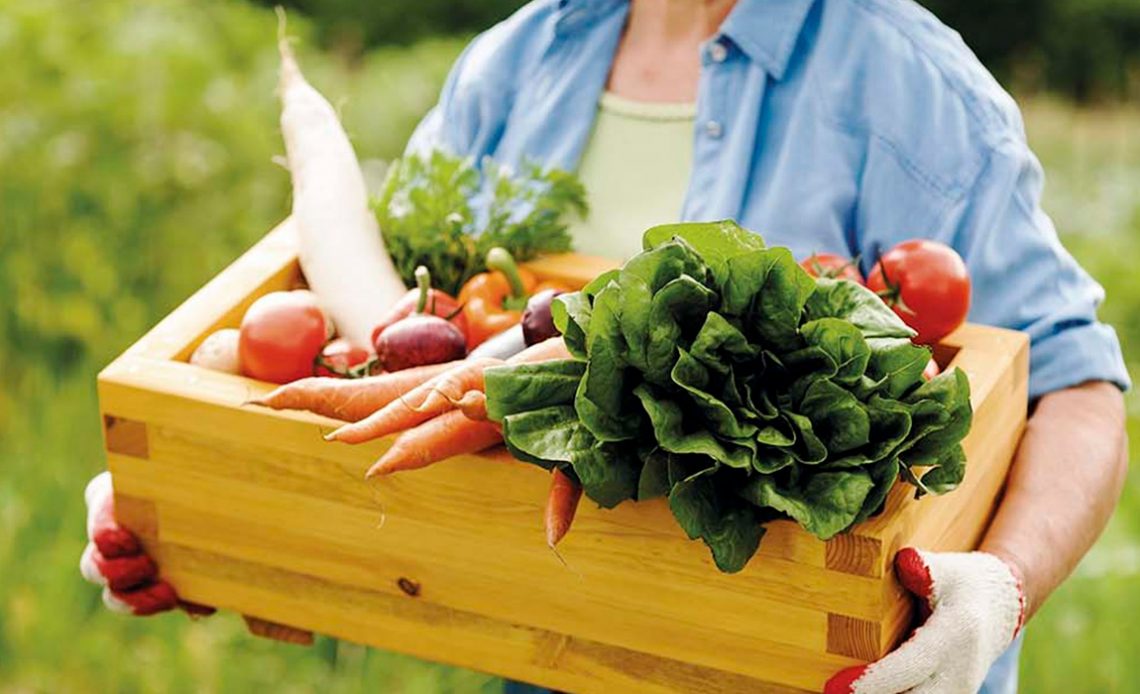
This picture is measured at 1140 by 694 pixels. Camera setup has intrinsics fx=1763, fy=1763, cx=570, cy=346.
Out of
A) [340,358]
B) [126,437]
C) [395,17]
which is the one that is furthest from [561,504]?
[395,17]

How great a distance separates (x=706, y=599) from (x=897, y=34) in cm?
80

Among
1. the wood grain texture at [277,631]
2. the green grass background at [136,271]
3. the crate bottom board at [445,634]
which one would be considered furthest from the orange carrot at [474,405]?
the green grass background at [136,271]

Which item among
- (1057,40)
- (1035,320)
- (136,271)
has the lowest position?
(1057,40)

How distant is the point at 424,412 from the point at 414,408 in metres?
0.01

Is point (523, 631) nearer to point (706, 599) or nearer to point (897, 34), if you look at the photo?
point (706, 599)

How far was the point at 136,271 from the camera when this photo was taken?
14.5 feet

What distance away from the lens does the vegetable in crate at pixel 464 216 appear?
230 cm

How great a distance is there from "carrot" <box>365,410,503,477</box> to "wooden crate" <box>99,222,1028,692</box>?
0.04 metres

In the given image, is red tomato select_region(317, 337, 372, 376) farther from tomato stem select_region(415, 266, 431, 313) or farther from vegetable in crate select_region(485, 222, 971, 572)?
vegetable in crate select_region(485, 222, 971, 572)

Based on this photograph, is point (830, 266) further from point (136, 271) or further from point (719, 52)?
point (136, 271)

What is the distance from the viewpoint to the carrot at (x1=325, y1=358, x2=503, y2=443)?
1834mm

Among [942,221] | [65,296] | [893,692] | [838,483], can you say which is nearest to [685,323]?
[838,483]

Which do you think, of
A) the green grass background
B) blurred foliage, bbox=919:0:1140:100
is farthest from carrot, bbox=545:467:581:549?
blurred foliage, bbox=919:0:1140:100

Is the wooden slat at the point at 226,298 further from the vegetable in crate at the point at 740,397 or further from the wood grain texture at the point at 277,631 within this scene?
the vegetable in crate at the point at 740,397
